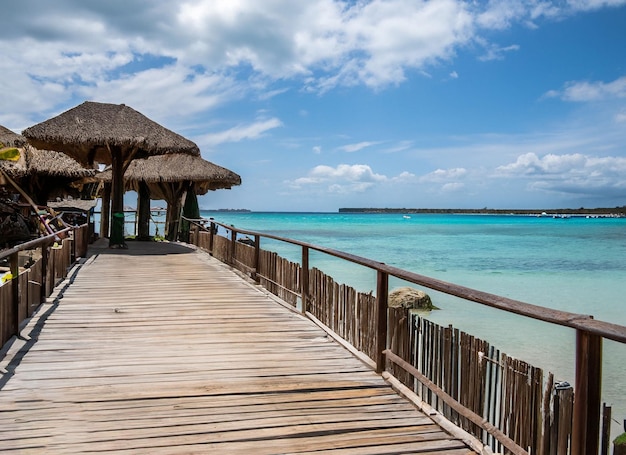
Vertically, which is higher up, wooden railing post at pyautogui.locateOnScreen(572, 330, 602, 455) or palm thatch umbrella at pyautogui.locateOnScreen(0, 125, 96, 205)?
palm thatch umbrella at pyautogui.locateOnScreen(0, 125, 96, 205)

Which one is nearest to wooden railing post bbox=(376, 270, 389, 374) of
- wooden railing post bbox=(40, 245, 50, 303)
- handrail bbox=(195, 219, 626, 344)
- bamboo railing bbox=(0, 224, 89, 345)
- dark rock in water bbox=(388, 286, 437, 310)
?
handrail bbox=(195, 219, 626, 344)

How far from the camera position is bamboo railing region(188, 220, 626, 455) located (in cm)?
191

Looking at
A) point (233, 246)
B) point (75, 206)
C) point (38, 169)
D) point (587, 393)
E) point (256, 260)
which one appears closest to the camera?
point (587, 393)

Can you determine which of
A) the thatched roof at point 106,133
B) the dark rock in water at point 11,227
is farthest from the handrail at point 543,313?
the dark rock in water at point 11,227

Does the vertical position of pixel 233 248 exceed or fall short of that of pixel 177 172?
it falls short

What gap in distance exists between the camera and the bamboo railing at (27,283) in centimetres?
417

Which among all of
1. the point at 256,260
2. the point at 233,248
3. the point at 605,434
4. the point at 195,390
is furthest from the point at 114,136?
the point at 605,434

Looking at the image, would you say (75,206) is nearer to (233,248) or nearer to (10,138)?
(10,138)

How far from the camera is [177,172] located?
1764 centimetres

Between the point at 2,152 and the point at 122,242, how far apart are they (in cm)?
339

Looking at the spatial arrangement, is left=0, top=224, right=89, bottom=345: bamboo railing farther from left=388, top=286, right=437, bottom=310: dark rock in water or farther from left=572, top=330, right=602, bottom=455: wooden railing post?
left=388, top=286, right=437, bottom=310: dark rock in water

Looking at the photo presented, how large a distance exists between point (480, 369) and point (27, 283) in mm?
4024

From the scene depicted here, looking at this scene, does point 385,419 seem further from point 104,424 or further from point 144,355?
point 144,355

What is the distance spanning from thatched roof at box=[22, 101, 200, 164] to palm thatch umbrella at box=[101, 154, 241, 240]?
3842 millimetres
